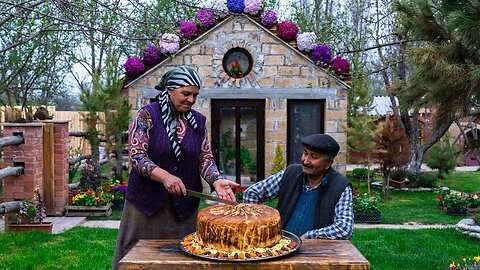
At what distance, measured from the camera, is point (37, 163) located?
8.30m

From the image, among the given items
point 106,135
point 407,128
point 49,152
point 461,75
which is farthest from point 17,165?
point 407,128

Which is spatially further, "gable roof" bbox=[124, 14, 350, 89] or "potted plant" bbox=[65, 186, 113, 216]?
"gable roof" bbox=[124, 14, 350, 89]

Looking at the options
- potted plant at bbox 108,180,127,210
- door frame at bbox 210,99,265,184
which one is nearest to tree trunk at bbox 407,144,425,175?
door frame at bbox 210,99,265,184

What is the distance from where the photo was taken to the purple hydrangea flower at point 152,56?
37.1 ft

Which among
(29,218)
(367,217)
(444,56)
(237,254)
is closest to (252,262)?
(237,254)

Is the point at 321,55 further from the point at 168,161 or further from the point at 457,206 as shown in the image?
the point at 168,161

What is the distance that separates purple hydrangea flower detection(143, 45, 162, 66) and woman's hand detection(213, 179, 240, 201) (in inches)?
338

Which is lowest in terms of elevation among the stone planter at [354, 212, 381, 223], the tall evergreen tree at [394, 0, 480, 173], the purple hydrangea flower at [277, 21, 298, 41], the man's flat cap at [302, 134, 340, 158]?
the stone planter at [354, 212, 381, 223]

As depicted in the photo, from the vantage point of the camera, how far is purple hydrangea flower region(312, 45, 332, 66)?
37.4 feet

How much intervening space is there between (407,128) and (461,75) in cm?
1026

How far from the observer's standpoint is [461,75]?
5.85m

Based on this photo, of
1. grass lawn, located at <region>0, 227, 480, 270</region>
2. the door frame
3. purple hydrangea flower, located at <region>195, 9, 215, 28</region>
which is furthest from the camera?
the door frame

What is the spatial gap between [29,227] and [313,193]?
5.35 meters

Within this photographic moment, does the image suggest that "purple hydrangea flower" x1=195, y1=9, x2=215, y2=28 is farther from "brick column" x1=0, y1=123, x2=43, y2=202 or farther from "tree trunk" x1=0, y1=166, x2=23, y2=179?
"tree trunk" x1=0, y1=166, x2=23, y2=179
